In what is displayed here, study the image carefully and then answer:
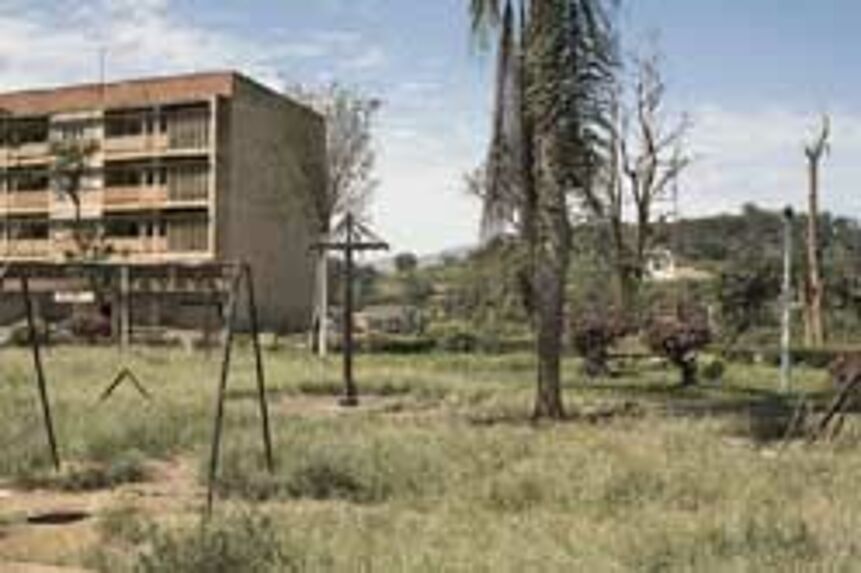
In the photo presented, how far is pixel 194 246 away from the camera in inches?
2709

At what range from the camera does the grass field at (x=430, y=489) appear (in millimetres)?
8312

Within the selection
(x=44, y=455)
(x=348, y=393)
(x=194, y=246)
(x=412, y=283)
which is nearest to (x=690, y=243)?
(x=412, y=283)

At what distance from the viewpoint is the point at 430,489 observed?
11.9 metres

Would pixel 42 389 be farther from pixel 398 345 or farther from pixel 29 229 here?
pixel 29 229

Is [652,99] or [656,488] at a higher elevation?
[652,99]

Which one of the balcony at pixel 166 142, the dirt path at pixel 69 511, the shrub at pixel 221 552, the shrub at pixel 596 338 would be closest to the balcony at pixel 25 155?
the balcony at pixel 166 142

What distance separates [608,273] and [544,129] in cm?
3382

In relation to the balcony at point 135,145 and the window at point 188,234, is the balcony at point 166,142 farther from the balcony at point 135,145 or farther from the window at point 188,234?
the window at point 188,234

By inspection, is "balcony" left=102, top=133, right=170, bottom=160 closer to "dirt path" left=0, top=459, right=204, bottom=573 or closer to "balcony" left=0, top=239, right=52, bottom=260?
"balcony" left=0, top=239, right=52, bottom=260

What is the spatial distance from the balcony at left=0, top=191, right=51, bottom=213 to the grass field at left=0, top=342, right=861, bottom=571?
2119 inches

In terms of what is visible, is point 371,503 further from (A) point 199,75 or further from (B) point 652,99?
(A) point 199,75

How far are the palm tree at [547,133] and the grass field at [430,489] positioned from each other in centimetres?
186

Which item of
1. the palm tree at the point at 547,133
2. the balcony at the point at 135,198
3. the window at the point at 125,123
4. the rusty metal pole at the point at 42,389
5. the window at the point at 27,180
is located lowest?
the rusty metal pole at the point at 42,389

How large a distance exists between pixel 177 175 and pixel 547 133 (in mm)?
52445
